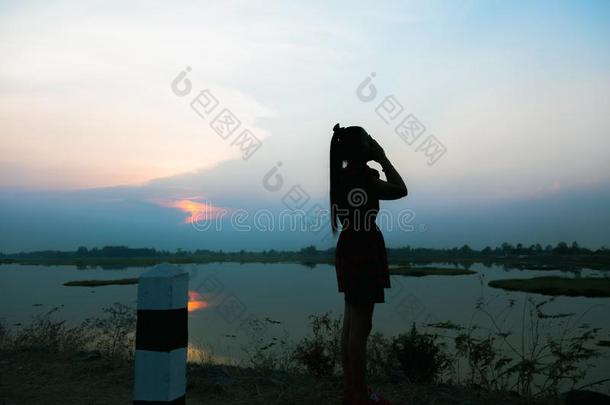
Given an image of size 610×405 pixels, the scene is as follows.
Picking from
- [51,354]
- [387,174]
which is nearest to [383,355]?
[387,174]

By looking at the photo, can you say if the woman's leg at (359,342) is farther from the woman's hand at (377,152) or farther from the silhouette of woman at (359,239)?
the woman's hand at (377,152)

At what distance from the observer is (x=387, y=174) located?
298 centimetres

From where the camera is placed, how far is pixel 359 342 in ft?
9.29

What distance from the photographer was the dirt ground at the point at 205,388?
3.62 meters

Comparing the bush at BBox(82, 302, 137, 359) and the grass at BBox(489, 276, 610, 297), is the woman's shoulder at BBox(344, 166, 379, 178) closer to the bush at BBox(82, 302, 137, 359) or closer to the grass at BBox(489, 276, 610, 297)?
the bush at BBox(82, 302, 137, 359)

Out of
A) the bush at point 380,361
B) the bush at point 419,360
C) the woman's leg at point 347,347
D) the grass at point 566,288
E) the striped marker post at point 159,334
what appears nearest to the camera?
the striped marker post at point 159,334

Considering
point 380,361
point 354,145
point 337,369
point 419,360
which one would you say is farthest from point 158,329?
point 337,369

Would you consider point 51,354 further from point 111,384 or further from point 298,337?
point 298,337

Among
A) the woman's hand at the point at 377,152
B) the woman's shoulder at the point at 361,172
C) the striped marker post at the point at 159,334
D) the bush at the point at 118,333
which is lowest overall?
the bush at the point at 118,333

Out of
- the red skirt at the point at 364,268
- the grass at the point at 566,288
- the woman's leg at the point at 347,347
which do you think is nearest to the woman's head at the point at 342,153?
the red skirt at the point at 364,268

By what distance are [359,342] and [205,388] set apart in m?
1.81

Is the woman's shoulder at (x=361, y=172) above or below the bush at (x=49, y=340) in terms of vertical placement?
above

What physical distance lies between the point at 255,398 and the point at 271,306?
717 inches

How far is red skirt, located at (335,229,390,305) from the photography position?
2.79m
